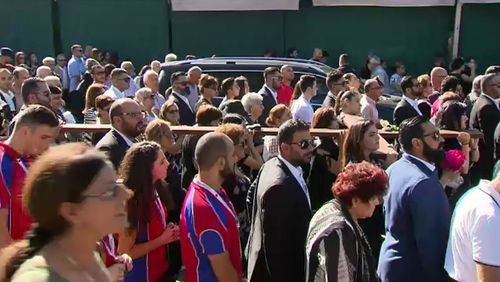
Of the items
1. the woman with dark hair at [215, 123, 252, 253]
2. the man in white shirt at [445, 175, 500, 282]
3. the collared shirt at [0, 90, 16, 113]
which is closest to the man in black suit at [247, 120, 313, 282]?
the woman with dark hair at [215, 123, 252, 253]

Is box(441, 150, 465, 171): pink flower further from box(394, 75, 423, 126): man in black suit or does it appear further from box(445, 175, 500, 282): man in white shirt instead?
box(394, 75, 423, 126): man in black suit

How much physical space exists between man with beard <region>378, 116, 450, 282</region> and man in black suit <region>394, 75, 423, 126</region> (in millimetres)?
3967

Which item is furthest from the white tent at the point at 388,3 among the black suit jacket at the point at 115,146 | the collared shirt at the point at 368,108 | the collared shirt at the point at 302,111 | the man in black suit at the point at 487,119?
the black suit jacket at the point at 115,146

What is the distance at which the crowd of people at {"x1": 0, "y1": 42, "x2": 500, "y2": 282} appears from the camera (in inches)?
95.3

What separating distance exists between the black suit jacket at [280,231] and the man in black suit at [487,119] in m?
3.93

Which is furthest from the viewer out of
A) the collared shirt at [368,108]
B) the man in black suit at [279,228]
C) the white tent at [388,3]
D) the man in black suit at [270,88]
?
the white tent at [388,3]

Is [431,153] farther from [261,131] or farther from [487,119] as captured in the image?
[487,119]

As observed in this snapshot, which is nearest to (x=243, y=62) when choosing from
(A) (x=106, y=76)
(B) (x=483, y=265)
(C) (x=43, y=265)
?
(A) (x=106, y=76)

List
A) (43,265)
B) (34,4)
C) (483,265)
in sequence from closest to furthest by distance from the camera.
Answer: (43,265), (483,265), (34,4)

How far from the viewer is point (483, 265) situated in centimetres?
364

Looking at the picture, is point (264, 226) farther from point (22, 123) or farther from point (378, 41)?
point (378, 41)

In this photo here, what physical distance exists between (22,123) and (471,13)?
15556mm

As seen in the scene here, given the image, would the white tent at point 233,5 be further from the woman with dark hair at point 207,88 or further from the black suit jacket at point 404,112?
the black suit jacket at point 404,112

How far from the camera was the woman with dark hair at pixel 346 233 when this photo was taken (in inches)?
146
